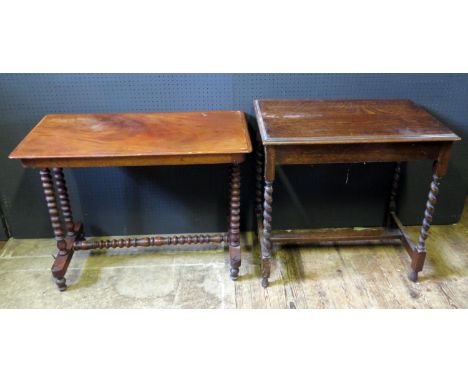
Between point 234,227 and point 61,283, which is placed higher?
point 234,227

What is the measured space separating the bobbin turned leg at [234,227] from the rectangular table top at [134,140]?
0.24 m

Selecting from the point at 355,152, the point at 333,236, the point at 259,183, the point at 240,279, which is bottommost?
the point at 240,279

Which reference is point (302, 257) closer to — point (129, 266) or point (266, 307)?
point (266, 307)

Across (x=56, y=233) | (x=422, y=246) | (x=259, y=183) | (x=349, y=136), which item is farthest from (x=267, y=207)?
(x=56, y=233)

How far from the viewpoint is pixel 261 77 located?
2.70m

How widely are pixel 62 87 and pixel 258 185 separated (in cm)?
131

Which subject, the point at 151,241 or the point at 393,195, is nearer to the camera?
the point at 151,241

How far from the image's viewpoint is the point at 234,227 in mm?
2637

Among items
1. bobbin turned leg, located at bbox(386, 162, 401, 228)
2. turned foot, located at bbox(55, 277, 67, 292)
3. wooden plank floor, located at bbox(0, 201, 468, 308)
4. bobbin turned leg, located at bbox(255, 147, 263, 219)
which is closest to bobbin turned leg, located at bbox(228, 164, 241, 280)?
wooden plank floor, located at bbox(0, 201, 468, 308)

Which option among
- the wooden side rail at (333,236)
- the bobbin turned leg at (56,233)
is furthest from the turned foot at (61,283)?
the wooden side rail at (333,236)

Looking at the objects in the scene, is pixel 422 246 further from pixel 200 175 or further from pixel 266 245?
pixel 200 175

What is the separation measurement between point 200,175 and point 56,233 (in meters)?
0.93

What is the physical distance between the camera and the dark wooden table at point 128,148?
7.38ft

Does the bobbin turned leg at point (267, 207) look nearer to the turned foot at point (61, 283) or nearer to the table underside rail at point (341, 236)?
the table underside rail at point (341, 236)
